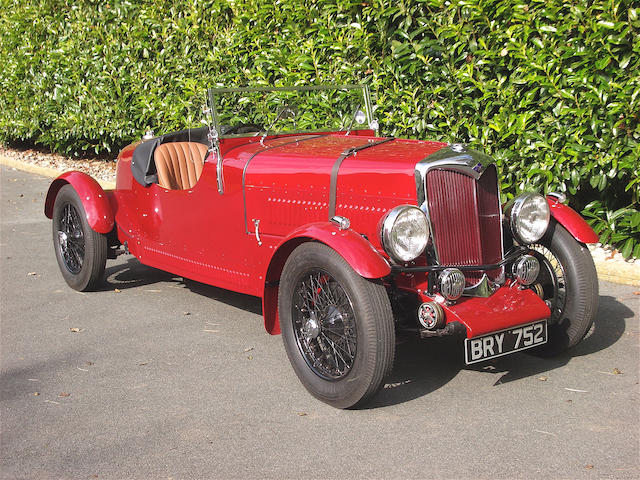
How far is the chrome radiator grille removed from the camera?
3.83 m

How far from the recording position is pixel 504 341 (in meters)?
3.65

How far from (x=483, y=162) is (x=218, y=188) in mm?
1735

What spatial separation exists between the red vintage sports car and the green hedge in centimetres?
146

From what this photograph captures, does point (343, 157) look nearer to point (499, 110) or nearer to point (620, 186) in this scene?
point (499, 110)

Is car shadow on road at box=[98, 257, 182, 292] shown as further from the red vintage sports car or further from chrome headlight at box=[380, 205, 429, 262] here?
chrome headlight at box=[380, 205, 429, 262]

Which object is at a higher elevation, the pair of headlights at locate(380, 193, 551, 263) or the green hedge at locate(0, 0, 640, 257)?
the green hedge at locate(0, 0, 640, 257)

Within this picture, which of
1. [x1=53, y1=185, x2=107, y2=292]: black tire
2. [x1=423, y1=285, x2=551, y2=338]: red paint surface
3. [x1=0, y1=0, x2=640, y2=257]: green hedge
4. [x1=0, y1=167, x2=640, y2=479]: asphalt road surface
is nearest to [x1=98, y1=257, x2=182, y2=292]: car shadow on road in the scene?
[x1=53, y1=185, x2=107, y2=292]: black tire

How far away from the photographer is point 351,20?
696cm

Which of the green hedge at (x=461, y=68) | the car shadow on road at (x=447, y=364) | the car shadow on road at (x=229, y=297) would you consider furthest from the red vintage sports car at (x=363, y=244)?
the green hedge at (x=461, y=68)

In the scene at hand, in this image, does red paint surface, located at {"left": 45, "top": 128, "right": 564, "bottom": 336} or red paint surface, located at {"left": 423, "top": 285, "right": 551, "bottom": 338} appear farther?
red paint surface, located at {"left": 45, "top": 128, "right": 564, "bottom": 336}

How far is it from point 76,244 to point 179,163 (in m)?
1.17

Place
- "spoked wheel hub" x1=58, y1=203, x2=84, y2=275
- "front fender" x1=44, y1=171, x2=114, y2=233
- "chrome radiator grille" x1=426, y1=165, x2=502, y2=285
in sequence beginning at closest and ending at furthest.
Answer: "chrome radiator grille" x1=426, y1=165, x2=502, y2=285, "front fender" x1=44, y1=171, x2=114, y2=233, "spoked wheel hub" x1=58, y1=203, x2=84, y2=275

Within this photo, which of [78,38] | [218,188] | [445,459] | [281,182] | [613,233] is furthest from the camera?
[78,38]

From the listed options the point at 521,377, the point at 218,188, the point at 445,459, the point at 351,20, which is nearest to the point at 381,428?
the point at 445,459
